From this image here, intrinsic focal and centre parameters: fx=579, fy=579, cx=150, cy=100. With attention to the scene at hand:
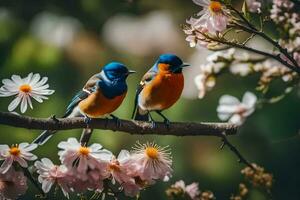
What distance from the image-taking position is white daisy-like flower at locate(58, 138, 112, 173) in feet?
2.61

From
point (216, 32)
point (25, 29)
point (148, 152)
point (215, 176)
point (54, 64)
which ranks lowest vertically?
point (148, 152)

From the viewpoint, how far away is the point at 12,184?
33.7 inches

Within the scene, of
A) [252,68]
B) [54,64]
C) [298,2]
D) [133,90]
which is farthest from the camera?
[54,64]

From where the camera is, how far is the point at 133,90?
1.49m

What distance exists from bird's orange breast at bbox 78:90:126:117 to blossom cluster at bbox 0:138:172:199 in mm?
177

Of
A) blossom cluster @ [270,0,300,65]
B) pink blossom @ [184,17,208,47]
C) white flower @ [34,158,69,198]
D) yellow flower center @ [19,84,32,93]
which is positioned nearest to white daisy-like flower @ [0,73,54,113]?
yellow flower center @ [19,84,32,93]

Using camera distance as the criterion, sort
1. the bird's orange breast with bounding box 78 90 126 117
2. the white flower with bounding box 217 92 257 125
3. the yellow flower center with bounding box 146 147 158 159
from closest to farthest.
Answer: the white flower with bounding box 217 92 257 125 → the yellow flower center with bounding box 146 147 158 159 → the bird's orange breast with bounding box 78 90 126 117

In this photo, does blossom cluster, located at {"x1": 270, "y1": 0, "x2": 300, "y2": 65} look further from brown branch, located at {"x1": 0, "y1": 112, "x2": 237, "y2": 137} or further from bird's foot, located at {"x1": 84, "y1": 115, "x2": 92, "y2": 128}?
Result: bird's foot, located at {"x1": 84, "y1": 115, "x2": 92, "y2": 128}

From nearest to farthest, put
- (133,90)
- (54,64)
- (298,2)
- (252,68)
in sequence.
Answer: (298,2)
(252,68)
(133,90)
(54,64)

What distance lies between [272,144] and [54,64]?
639mm

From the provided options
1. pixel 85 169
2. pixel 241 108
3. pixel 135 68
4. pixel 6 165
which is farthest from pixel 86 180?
pixel 135 68

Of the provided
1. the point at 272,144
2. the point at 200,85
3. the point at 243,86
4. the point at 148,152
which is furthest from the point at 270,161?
the point at 148,152

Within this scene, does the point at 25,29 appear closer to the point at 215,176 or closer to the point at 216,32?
the point at 215,176

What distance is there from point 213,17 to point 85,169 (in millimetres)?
272
